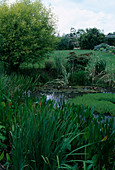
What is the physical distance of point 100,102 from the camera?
18.0 feet

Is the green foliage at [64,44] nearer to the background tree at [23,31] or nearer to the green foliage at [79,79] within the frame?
the background tree at [23,31]

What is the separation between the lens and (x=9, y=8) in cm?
847

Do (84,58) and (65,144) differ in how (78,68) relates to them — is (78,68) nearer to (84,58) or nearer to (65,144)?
(84,58)

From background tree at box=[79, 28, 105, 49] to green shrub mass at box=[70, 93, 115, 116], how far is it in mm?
23017

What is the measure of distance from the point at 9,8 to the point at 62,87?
161 inches

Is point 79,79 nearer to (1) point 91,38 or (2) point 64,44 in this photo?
(2) point 64,44

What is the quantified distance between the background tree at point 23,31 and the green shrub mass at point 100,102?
3.23m

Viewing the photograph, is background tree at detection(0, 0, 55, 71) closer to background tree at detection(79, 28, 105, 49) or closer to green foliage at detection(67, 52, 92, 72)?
green foliage at detection(67, 52, 92, 72)

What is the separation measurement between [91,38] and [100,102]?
79.1 ft

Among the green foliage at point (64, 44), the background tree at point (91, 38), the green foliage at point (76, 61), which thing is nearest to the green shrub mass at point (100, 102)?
the green foliage at point (76, 61)

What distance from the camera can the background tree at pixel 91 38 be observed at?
2816 centimetres

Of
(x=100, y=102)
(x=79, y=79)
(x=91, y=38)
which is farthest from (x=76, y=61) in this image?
(x=91, y=38)

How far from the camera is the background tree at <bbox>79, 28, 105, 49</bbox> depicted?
1109 inches

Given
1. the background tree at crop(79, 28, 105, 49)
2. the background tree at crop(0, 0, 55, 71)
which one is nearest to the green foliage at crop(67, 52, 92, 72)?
the background tree at crop(0, 0, 55, 71)
